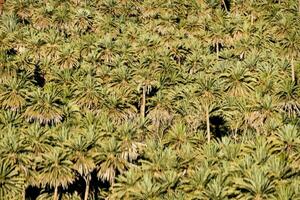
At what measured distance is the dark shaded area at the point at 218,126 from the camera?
4216cm

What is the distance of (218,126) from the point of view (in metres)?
42.7

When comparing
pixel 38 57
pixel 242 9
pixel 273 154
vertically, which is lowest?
pixel 273 154

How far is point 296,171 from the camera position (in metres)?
27.9

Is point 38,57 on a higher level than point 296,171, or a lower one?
higher

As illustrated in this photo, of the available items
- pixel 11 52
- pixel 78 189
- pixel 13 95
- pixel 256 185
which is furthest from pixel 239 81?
pixel 11 52

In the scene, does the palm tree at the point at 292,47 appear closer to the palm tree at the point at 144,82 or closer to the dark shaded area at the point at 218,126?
the dark shaded area at the point at 218,126

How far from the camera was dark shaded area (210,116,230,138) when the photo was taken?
4216 centimetres

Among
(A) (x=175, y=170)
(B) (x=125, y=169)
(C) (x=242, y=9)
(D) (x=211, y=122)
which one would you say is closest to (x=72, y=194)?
(B) (x=125, y=169)

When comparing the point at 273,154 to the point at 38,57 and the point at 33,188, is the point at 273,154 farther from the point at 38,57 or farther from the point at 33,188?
the point at 38,57

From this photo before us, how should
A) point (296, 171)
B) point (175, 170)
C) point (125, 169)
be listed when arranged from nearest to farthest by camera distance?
point (296, 171)
point (175, 170)
point (125, 169)

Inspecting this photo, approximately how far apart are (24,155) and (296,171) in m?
17.5

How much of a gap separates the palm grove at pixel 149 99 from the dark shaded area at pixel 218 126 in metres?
0.12

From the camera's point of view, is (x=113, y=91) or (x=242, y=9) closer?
(x=113, y=91)

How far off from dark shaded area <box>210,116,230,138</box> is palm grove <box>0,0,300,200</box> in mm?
122
